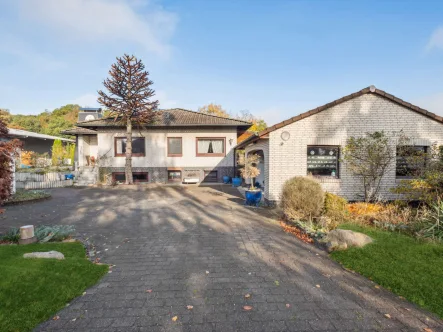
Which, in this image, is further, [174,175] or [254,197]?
[174,175]

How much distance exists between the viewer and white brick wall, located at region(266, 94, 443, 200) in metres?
10.0

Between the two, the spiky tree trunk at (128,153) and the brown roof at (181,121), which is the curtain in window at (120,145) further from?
the spiky tree trunk at (128,153)

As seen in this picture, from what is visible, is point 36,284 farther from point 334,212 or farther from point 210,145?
point 210,145

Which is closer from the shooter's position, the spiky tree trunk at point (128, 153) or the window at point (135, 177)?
the spiky tree trunk at point (128, 153)

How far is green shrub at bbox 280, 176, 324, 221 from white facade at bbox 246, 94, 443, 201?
2.59 metres

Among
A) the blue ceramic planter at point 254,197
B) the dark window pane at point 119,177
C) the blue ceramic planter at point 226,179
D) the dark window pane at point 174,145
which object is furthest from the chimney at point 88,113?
the blue ceramic planter at point 254,197

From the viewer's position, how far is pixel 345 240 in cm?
526

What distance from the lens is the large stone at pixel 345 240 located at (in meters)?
5.20

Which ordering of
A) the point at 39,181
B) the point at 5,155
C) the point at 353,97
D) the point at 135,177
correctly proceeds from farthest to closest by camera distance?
the point at 135,177 < the point at 39,181 < the point at 353,97 < the point at 5,155

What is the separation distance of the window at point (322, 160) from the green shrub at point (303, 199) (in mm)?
3058

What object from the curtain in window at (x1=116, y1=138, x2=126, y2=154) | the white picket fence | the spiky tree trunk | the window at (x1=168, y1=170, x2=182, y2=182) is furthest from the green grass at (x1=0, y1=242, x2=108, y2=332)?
the curtain in window at (x1=116, y1=138, x2=126, y2=154)

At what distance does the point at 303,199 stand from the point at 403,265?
121 inches

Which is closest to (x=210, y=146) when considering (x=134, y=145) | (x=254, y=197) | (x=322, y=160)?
(x=134, y=145)

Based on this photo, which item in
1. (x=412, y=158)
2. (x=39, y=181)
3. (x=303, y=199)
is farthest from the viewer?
(x=39, y=181)
